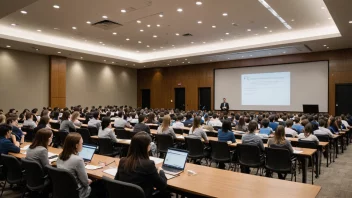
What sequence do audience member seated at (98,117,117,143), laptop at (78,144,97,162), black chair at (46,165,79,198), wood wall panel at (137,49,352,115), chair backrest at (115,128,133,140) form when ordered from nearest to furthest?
1. black chair at (46,165,79,198)
2. laptop at (78,144,97,162)
3. audience member seated at (98,117,117,143)
4. chair backrest at (115,128,133,140)
5. wood wall panel at (137,49,352,115)

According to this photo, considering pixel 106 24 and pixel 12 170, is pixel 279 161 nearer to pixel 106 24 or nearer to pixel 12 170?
pixel 12 170

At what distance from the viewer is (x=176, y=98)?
22000mm

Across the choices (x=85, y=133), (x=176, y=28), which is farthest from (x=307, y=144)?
(x=176, y=28)

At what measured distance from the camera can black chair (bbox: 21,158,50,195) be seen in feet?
11.4

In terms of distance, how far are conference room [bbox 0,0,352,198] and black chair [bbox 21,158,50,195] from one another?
0.06 ft

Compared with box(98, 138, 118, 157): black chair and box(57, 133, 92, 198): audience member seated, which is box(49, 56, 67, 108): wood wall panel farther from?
box(57, 133, 92, 198): audience member seated

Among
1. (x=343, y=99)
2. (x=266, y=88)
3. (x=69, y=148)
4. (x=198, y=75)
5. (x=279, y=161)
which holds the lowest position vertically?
(x=279, y=161)

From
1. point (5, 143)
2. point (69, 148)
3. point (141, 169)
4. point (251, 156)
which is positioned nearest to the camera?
point (141, 169)

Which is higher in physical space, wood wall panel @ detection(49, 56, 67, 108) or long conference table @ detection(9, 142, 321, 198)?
wood wall panel @ detection(49, 56, 67, 108)

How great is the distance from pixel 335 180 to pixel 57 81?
15722 mm

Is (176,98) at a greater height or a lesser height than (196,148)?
greater

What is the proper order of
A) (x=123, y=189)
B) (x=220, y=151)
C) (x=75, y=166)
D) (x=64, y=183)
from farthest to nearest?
1. (x=220, y=151)
2. (x=75, y=166)
3. (x=64, y=183)
4. (x=123, y=189)

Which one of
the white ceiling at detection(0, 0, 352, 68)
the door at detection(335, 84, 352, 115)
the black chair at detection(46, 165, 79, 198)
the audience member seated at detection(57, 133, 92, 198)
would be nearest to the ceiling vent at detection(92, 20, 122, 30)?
the white ceiling at detection(0, 0, 352, 68)

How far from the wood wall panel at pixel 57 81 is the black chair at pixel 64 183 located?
49.5 feet
